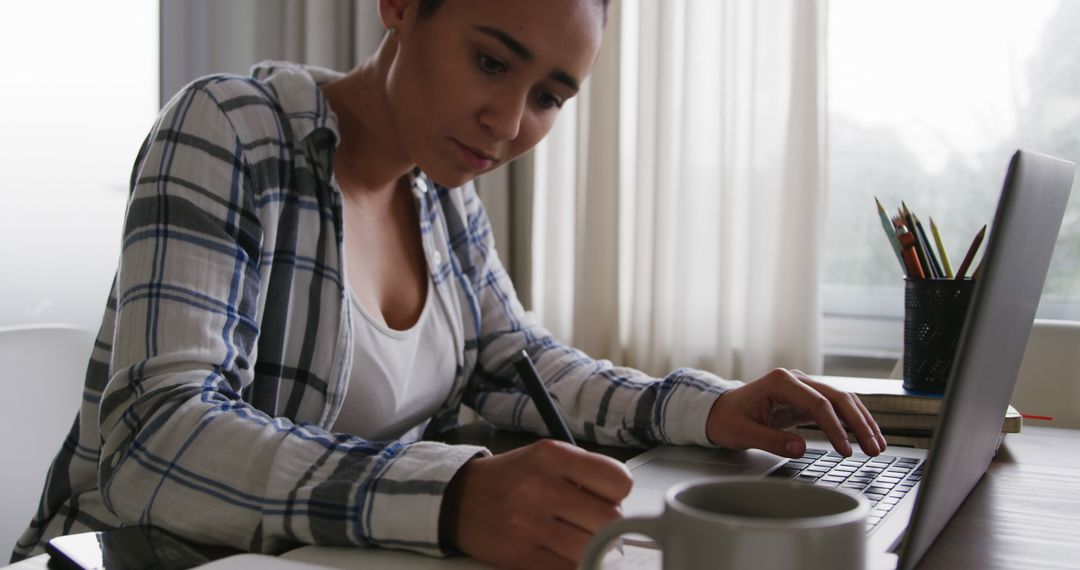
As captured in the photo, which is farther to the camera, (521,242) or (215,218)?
(521,242)

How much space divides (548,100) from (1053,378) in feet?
2.68

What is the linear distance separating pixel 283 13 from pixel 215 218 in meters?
1.99

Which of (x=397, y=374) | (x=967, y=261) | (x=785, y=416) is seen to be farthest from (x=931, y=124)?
(x=397, y=374)

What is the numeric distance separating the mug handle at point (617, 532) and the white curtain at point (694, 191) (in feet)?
5.94

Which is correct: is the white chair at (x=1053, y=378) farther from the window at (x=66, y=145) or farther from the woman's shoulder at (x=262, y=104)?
the window at (x=66, y=145)

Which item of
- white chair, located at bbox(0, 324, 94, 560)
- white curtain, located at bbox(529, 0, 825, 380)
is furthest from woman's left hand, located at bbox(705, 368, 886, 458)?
white curtain, located at bbox(529, 0, 825, 380)

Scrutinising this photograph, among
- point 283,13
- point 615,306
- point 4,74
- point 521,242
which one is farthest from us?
point 283,13

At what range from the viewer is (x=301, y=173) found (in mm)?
982

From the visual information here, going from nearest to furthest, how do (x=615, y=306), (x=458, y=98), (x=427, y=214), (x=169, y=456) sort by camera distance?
(x=169, y=456), (x=458, y=98), (x=427, y=214), (x=615, y=306)

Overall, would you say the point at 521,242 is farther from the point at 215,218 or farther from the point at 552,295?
the point at 215,218

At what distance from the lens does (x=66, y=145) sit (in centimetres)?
222

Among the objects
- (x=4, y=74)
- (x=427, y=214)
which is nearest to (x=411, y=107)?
(x=427, y=214)

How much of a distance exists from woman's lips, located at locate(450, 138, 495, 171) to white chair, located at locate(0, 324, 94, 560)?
54cm

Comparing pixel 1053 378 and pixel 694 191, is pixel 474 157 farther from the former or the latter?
pixel 694 191
